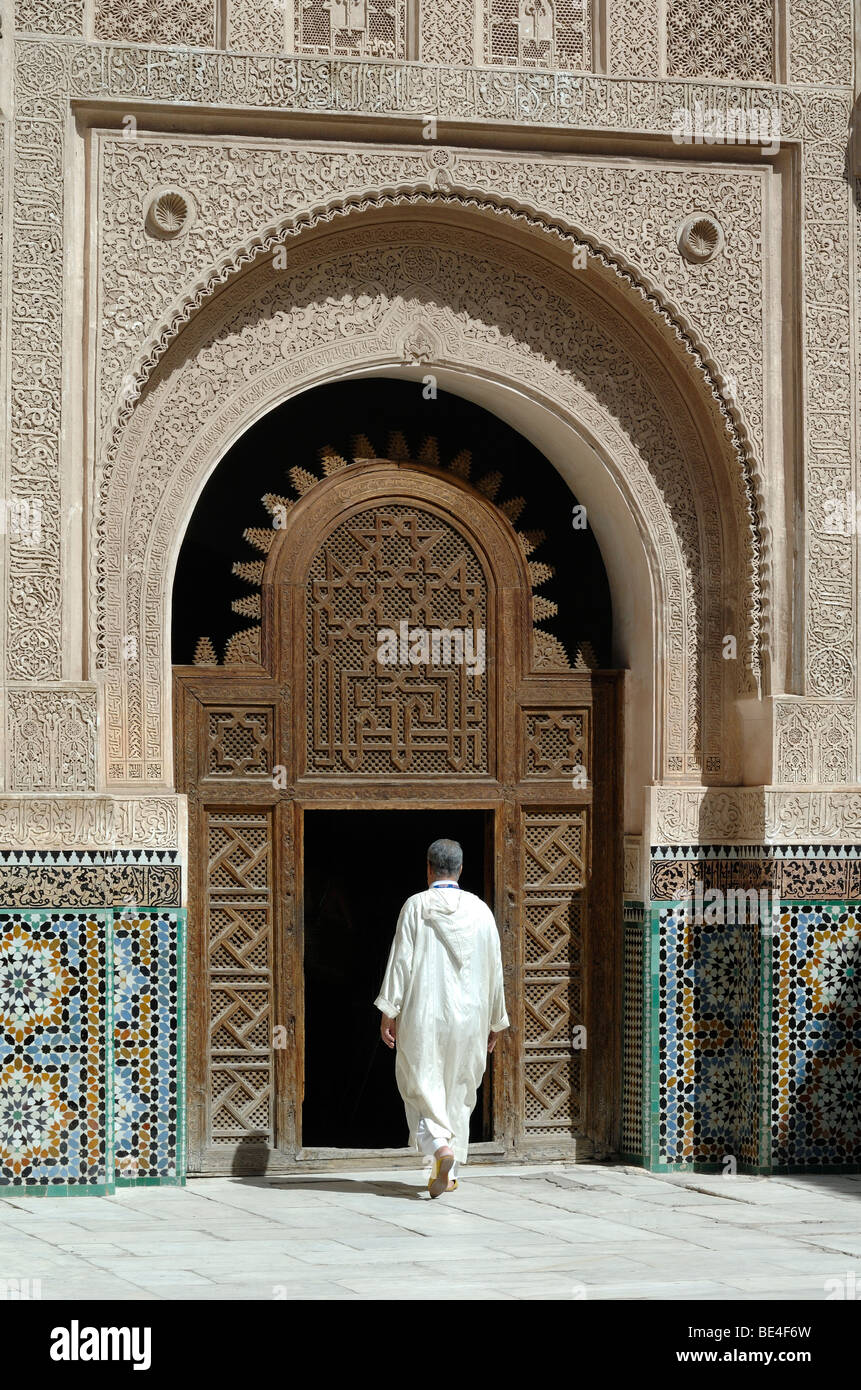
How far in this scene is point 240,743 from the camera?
243 inches

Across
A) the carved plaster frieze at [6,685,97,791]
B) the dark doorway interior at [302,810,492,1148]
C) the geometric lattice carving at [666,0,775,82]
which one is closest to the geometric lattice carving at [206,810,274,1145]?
the carved plaster frieze at [6,685,97,791]

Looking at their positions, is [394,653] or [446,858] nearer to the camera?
[446,858]

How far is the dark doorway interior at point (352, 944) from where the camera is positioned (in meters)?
7.78

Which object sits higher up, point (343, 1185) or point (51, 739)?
point (51, 739)

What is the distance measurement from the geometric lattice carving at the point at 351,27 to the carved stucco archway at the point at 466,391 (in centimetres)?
49

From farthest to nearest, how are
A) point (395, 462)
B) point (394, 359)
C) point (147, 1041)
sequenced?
point (395, 462) → point (394, 359) → point (147, 1041)

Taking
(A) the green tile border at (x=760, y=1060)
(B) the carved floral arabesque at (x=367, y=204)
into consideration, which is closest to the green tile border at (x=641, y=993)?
(A) the green tile border at (x=760, y=1060)

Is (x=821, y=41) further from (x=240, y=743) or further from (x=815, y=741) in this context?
(x=240, y=743)

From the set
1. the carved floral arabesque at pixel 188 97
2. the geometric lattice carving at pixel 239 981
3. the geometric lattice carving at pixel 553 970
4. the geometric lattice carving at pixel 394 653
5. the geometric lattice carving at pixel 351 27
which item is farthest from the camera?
the geometric lattice carving at pixel 553 970

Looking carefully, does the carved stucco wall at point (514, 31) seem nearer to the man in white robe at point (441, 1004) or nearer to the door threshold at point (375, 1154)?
the man in white robe at point (441, 1004)

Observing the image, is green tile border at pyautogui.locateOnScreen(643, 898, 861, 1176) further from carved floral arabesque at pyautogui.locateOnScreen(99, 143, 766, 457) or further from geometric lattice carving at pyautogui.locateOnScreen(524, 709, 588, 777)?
carved floral arabesque at pyautogui.locateOnScreen(99, 143, 766, 457)

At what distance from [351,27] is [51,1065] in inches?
126

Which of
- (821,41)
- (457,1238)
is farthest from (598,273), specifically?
(457,1238)

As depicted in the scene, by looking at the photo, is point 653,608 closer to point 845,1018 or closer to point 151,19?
point 845,1018
